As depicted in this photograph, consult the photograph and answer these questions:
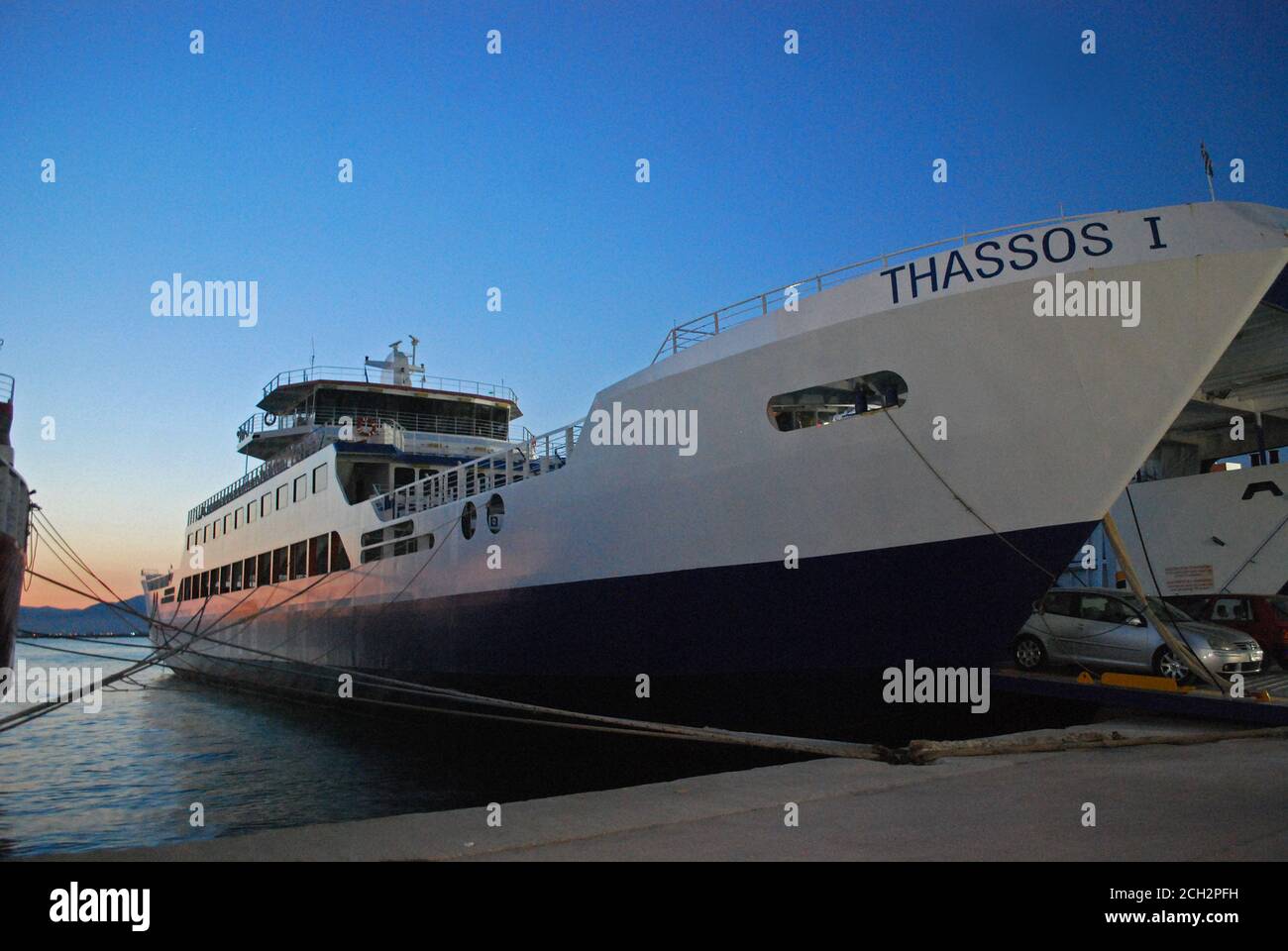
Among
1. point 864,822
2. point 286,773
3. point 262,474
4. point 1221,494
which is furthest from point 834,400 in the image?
point 262,474

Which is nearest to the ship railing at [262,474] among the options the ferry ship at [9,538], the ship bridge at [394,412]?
the ship bridge at [394,412]

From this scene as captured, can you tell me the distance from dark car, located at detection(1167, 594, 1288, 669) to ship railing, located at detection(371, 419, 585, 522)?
10.7 metres

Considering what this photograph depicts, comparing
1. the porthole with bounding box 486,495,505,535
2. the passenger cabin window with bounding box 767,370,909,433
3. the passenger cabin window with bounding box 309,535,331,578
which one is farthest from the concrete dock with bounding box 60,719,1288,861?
the passenger cabin window with bounding box 309,535,331,578

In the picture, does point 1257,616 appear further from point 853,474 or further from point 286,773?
point 286,773

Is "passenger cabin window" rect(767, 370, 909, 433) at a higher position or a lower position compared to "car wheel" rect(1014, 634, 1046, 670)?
higher

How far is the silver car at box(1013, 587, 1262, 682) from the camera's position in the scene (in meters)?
10.5

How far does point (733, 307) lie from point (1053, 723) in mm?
6669

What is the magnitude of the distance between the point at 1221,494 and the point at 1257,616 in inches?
112

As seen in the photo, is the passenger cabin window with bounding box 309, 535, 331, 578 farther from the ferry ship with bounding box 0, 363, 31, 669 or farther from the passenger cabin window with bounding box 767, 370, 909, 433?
the passenger cabin window with bounding box 767, 370, 909, 433

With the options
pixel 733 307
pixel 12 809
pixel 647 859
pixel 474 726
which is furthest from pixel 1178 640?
pixel 12 809

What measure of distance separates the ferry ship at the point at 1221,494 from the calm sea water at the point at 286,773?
913cm

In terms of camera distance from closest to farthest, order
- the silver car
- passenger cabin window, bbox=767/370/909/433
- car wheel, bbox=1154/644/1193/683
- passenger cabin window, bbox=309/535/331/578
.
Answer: passenger cabin window, bbox=767/370/909/433
car wheel, bbox=1154/644/1193/683
the silver car
passenger cabin window, bbox=309/535/331/578

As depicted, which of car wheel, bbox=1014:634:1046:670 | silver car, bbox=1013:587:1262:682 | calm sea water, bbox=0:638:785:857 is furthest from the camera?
car wheel, bbox=1014:634:1046:670
